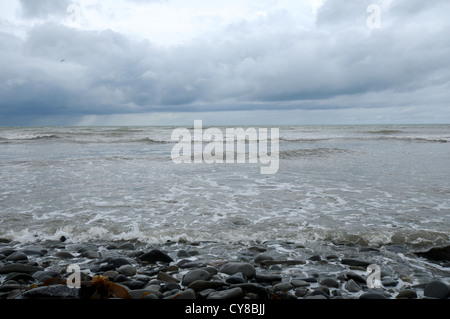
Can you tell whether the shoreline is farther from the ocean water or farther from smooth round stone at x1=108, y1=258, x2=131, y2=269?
the ocean water

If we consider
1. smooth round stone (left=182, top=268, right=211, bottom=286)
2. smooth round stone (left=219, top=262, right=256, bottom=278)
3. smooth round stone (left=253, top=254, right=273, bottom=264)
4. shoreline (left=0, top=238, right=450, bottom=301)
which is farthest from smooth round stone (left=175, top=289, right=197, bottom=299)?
smooth round stone (left=253, top=254, right=273, bottom=264)

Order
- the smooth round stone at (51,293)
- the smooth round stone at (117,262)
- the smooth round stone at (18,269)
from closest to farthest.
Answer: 1. the smooth round stone at (51,293)
2. the smooth round stone at (18,269)
3. the smooth round stone at (117,262)

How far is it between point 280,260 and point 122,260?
2.08 m

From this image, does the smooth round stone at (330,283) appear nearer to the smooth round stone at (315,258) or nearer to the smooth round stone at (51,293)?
the smooth round stone at (315,258)

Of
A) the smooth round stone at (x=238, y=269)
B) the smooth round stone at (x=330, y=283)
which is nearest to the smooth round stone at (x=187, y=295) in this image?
the smooth round stone at (x=238, y=269)

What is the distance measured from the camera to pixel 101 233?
17.5 feet

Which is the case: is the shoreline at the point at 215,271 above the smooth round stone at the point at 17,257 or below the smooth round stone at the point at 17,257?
below

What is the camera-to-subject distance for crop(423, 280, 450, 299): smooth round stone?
321 centimetres

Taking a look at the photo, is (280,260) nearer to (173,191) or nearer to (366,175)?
(173,191)

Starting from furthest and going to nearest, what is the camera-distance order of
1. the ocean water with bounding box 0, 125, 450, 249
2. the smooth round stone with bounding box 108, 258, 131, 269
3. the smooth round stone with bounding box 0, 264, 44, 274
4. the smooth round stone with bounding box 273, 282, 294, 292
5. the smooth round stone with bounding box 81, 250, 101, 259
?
the ocean water with bounding box 0, 125, 450, 249, the smooth round stone with bounding box 81, 250, 101, 259, the smooth round stone with bounding box 108, 258, 131, 269, the smooth round stone with bounding box 0, 264, 44, 274, the smooth round stone with bounding box 273, 282, 294, 292

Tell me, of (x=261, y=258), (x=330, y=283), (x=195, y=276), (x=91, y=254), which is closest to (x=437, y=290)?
(x=330, y=283)

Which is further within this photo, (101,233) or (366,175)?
(366,175)

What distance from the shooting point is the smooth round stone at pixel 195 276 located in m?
3.57
